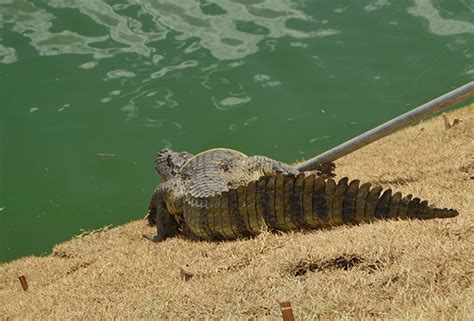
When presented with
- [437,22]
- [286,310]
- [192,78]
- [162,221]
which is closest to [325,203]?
[162,221]

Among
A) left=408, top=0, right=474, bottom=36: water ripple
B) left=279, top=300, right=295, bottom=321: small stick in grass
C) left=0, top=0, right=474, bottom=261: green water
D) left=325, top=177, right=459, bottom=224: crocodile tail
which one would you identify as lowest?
left=0, top=0, right=474, bottom=261: green water

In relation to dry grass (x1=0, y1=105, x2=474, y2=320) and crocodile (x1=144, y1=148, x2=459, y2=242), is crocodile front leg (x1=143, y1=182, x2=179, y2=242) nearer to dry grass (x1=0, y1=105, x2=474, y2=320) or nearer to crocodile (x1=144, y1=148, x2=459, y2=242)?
crocodile (x1=144, y1=148, x2=459, y2=242)

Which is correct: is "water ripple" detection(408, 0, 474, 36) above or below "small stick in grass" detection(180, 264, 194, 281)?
below

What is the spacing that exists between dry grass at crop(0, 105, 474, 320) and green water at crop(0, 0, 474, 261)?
3.62 meters

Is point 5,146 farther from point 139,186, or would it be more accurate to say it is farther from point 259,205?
point 259,205

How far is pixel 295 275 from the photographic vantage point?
11.1 feet

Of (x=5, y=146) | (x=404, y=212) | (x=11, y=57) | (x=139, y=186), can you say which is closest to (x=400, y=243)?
(x=404, y=212)

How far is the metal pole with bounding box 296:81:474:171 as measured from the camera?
611 cm

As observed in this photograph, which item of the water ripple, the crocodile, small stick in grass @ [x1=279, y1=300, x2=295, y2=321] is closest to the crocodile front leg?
the crocodile

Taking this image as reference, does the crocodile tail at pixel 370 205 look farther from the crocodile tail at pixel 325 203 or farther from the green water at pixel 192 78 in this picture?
the green water at pixel 192 78

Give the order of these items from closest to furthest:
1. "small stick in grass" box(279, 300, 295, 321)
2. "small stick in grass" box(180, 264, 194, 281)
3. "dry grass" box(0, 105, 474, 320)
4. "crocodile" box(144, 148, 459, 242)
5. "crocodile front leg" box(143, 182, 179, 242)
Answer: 1. "small stick in grass" box(279, 300, 295, 321)
2. "dry grass" box(0, 105, 474, 320)
3. "small stick in grass" box(180, 264, 194, 281)
4. "crocodile" box(144, 148, 459, 242)
5. "crocodile front leg" box(143, 182, 179, 242)

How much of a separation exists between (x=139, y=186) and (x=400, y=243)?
21.1 feet

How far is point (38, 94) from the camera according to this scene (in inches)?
372

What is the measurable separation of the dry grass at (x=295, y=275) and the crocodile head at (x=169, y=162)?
1181mm
